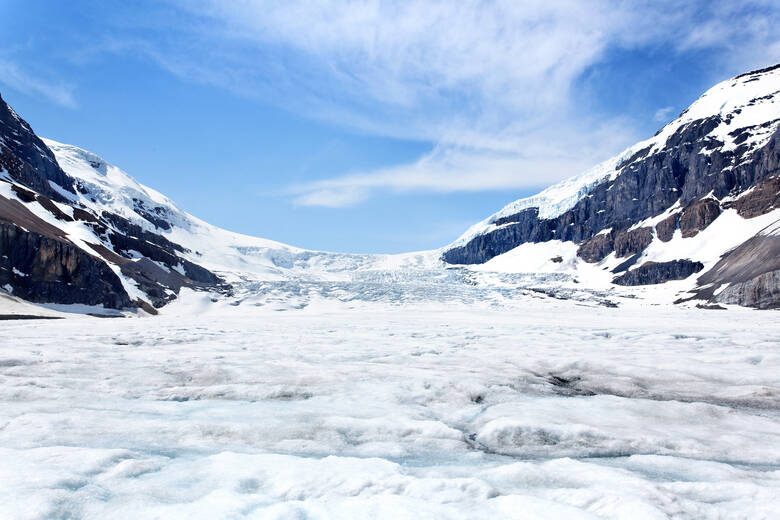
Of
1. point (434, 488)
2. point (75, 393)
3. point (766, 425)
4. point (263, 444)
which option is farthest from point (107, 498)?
point (766, 425)

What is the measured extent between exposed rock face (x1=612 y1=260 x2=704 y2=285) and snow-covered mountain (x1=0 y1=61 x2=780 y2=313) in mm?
309

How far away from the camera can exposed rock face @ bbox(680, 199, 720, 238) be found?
113625mm

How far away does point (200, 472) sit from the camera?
5105 millimetres

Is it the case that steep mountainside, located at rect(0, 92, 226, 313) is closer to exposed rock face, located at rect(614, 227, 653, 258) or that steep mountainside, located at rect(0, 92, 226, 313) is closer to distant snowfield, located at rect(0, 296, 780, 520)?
distant snowfield, located at rect(0, 296, 780, 520)

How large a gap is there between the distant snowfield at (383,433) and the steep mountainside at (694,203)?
66.2 metres

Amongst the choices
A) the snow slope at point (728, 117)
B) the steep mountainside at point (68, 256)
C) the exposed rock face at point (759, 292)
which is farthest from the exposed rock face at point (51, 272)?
the snow slope at point (728, 117)

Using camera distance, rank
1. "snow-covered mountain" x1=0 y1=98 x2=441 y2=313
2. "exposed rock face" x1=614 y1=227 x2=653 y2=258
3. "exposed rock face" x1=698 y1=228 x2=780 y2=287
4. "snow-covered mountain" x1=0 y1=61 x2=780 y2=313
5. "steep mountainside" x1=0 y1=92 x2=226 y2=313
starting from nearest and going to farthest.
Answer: "steep mountainside" x1=0 y1=92 x2=226 y2=313
"snow-covered mountain" x1=0 y1=98 x2=441 y2=313
"snow-covered mountain" x1=0 y1=61 x2=780 y2=313
"exposed rock face" x1=698 y1=228 x2=780 y2=287
"exposed rock face" x1=614 y1=227 x2=653 y2=258

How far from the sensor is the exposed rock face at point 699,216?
11362cm

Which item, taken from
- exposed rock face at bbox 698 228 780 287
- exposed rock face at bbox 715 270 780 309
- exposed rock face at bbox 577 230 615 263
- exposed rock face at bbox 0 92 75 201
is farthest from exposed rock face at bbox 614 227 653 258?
exposed rock face at bbox 0 92 75 201

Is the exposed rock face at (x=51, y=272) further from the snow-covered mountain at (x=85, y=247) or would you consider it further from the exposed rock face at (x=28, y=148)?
the exposed rock face at (x=28, y=148)

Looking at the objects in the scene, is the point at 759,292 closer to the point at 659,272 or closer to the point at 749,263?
the point at 749,263

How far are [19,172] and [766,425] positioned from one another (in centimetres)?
8967

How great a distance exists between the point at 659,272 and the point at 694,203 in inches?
1082

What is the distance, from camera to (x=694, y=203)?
119 meters
